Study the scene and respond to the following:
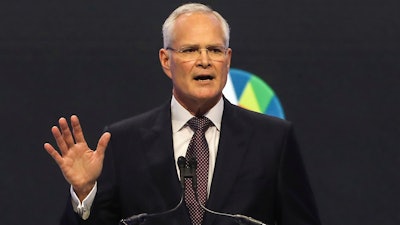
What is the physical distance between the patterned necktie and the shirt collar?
0.03 metres

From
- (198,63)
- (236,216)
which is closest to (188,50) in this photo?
(198,63)

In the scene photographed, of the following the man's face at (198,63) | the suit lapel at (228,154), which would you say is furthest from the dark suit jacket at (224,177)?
the man's face at (198,63)

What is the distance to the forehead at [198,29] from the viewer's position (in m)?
2.25

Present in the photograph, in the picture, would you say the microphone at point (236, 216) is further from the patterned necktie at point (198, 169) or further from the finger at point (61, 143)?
the finger at point (61, 143)

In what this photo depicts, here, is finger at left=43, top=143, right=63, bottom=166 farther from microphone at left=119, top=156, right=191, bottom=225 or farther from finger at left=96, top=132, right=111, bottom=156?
microphone at left=119, top=156, right=191, bottom=225

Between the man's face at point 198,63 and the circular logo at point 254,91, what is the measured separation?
105 cm

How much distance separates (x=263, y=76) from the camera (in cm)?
335

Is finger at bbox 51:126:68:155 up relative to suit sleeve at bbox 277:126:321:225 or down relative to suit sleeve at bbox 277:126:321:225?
up

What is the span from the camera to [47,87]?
11.1 ft

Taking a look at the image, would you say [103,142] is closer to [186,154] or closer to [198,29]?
[186,154]

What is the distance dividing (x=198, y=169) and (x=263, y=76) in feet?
3.94

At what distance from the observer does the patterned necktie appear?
2.19m

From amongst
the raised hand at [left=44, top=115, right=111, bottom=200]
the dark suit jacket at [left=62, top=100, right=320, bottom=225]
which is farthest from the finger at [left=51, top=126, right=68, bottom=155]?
the dark suit jacket at [left=62, top=100, right=320, bottom=225]

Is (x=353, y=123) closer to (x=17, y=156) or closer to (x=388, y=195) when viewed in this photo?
(x=388, y=195)
